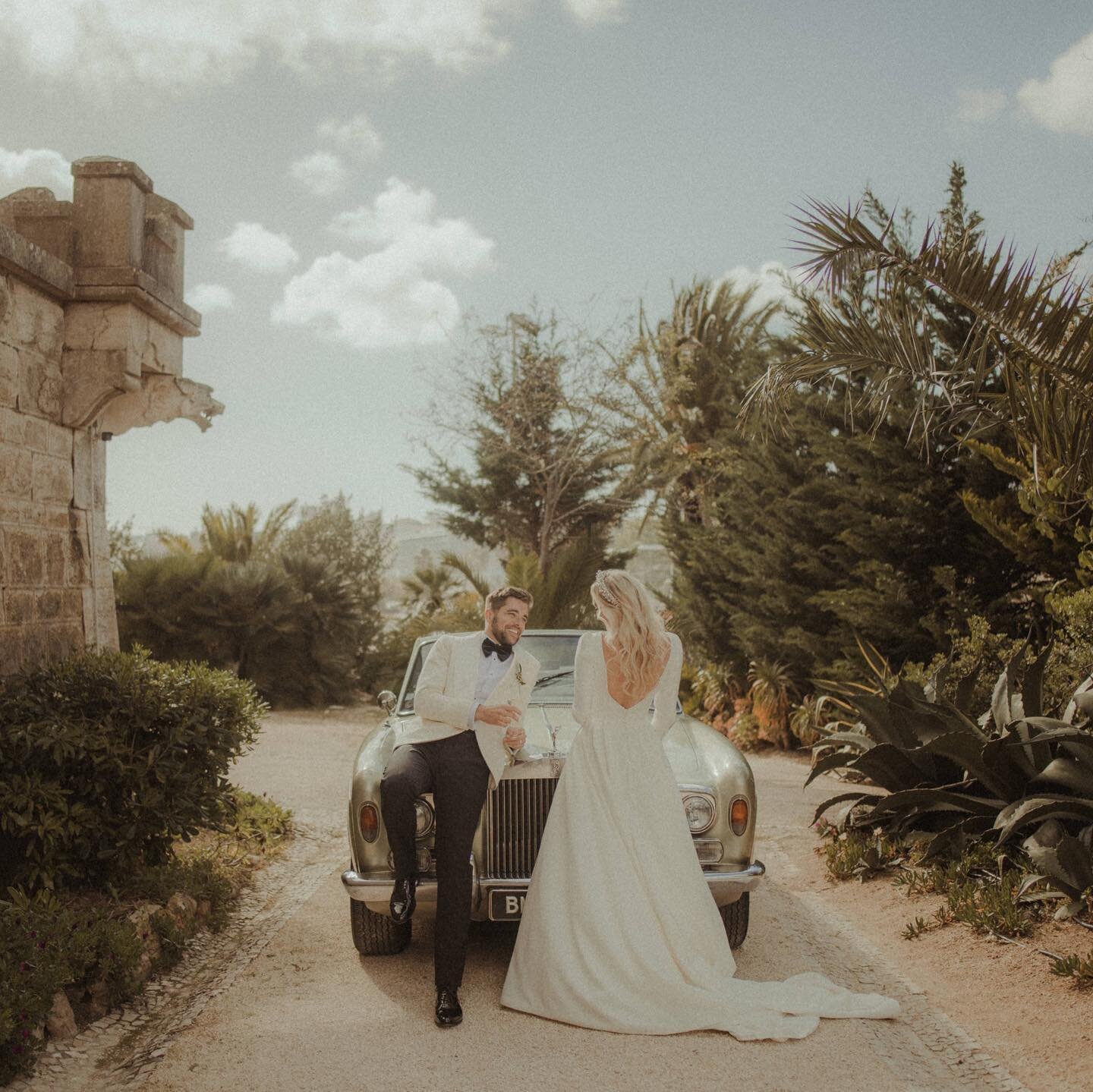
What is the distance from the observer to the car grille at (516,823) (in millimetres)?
4754

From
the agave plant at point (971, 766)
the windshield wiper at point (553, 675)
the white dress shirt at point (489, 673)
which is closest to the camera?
the white dress shirt at point (489, 673)

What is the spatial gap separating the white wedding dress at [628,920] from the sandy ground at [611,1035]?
4.4 inches

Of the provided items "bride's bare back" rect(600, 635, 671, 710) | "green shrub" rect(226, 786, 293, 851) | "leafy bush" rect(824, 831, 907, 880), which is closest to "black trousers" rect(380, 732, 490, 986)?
"bride's bare back" rect(600, 635, 671, 710)

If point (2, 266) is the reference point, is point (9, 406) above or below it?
below

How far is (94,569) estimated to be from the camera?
6.46m

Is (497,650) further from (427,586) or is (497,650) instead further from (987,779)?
(427,586)

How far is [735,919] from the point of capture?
496cm

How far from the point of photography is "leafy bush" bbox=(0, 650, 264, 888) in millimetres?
4824

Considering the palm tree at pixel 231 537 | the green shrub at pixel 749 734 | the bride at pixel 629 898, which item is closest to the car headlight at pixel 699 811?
the bride at pixel 629 898

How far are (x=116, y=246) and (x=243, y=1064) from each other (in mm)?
4745

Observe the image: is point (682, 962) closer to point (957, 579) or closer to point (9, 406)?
point (9, 406)

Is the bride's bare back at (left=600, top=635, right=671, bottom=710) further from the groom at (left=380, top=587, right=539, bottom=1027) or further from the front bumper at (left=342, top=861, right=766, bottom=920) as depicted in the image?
the front bumper at (left=342, top=861, right=766, bottom=920)

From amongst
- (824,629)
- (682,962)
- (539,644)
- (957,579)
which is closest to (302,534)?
(824,629)

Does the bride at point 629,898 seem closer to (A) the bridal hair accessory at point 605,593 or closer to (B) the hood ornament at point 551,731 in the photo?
(A) the bridal hair accessory at point 605,593
